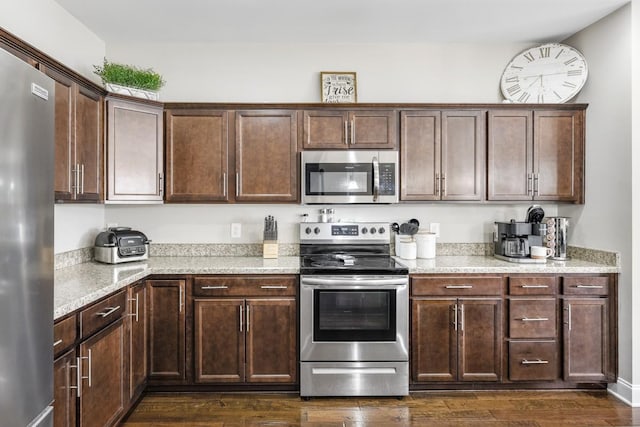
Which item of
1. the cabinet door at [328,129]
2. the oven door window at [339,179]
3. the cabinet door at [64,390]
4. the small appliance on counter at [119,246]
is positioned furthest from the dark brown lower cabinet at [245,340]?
the cabinet door at [328,129]

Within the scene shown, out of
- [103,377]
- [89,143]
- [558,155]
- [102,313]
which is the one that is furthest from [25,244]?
[558,155]

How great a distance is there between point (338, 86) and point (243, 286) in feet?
6.06

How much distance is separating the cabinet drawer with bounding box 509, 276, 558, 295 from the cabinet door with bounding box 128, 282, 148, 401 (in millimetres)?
2556

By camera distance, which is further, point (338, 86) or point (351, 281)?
point (338, 86)

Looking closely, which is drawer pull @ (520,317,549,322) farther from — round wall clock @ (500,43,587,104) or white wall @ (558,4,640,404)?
round wall clock @ (500,43,587,104)

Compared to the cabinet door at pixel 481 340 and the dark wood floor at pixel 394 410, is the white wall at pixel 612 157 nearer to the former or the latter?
the dark wood floor at pixel 394 410

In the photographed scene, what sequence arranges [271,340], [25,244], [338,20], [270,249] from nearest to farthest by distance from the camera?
1. [25,244]
2. [271,340]
3. [338,20]
4. [270,249]

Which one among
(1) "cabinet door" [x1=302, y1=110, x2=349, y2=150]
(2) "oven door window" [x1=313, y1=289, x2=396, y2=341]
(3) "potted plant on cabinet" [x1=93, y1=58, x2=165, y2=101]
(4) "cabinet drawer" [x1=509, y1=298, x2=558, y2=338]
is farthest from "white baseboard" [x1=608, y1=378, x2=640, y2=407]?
(3) "potted plant on cabinet" [x1=93, y1=58, x2=165, y2=101]

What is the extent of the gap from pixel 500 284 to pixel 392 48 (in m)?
2.13

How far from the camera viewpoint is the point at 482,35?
3379mm

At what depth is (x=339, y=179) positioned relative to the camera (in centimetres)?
321

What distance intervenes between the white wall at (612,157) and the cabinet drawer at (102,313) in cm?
331

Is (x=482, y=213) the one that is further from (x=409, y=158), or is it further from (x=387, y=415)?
(x=387, y=415)

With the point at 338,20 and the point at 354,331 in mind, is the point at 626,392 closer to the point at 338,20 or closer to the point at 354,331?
the point at 354,331
